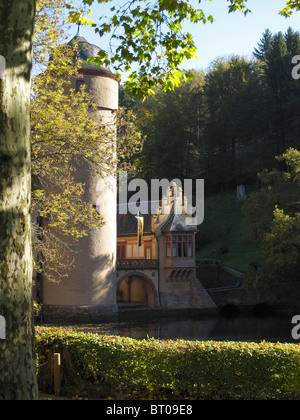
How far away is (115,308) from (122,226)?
33.4 feet

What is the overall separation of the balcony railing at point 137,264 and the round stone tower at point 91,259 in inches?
192

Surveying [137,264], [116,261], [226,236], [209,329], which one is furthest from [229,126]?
[209,329]

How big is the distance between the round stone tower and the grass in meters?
14.9

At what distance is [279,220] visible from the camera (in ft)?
98.0

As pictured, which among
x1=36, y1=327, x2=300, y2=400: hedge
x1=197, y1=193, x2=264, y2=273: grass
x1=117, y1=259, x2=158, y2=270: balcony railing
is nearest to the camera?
x1=36, y1=327, x2=300, y2=400: hedge

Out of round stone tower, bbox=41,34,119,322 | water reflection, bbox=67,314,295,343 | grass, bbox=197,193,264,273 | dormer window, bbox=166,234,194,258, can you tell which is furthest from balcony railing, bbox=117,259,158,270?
grass, bbox=197,193,264,273

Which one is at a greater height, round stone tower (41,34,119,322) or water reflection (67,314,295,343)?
round stone tower (41,34,119,322)

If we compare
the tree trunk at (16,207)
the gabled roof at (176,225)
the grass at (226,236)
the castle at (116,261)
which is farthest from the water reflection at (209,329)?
the tree trunk at (16,207)

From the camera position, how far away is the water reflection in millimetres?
25406

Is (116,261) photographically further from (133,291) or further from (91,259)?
(91,259)

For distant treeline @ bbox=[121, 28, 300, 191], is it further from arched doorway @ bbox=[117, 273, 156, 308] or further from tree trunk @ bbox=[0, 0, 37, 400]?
tree trunk @ bbox=[0, 0, 37, 400]

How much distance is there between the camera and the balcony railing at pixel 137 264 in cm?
3391

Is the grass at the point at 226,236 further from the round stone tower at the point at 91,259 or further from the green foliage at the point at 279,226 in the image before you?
the round stone tower at the point at 91,259

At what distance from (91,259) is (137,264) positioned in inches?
281
